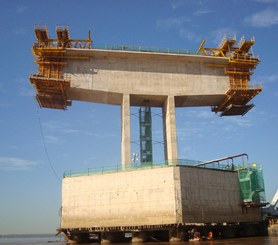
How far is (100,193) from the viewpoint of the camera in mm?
35000

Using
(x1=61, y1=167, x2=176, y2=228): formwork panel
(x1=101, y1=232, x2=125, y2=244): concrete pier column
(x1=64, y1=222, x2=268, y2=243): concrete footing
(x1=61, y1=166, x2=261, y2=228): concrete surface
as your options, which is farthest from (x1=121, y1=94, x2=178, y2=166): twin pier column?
(x1=64, y1=222, x2=268, y2=243): concrete footing

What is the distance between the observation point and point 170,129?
39.0 metres

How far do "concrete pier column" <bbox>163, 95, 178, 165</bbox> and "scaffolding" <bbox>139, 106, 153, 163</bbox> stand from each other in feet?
6.79

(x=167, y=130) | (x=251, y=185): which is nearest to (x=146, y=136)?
(x=167, y=130)

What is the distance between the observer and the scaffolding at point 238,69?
41.1 meters

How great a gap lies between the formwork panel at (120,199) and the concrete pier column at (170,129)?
5016mm

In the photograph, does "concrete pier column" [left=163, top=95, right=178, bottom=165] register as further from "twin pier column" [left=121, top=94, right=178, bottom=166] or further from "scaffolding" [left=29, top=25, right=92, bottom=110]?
"scaffolding" [left=29, top=25, right=92, bottom=110]

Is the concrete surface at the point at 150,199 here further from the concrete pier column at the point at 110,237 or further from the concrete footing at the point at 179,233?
the concrete pier column at the point at 110,237

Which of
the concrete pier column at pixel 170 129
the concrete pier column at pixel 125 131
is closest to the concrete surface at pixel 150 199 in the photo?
the concrete pier column at pixel 125 131

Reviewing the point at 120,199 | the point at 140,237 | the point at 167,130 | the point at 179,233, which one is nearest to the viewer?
the point at 179,233

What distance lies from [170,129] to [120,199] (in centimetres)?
1013

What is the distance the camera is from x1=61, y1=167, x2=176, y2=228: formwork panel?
32.5 meters

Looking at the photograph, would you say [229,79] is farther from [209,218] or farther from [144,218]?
[144,218]

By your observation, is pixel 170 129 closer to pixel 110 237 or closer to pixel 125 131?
pixel 125 131
